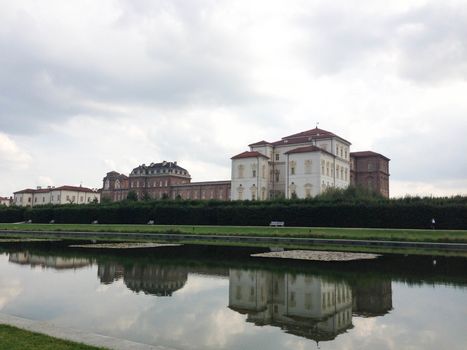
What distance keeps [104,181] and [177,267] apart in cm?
10499

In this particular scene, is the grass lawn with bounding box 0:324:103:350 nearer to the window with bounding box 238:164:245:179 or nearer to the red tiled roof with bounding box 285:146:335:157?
the red tiled roof with bounding box 285:146:335:157

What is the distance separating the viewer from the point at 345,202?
39594mm

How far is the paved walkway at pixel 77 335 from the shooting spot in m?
6.04

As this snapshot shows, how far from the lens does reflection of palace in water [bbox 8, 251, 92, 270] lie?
54.8ft

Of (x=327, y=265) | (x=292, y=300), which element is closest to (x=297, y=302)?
(x=292, y=300)

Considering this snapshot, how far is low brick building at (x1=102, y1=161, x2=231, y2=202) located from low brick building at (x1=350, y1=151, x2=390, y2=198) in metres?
29.3

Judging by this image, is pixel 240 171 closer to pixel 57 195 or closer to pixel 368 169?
pixel 368 169

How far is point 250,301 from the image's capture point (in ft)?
34.0

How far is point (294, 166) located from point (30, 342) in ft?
191

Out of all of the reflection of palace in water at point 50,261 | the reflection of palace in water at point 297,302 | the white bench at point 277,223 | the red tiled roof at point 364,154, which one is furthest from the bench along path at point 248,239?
the red tiled roof at point 364,154

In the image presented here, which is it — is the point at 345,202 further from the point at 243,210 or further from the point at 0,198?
the point at 0,198

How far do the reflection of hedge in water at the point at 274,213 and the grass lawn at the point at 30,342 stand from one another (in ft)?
112

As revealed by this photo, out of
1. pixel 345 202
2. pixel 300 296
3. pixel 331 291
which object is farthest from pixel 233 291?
pixel 345 202

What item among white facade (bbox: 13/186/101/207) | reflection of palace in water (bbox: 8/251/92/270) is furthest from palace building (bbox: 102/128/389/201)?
white facade (bbox: 13/186/101/207)
